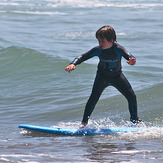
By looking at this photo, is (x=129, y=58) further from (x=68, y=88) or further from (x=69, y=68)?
(x=68, y=88)

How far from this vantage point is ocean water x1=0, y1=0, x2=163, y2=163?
6.43 metres

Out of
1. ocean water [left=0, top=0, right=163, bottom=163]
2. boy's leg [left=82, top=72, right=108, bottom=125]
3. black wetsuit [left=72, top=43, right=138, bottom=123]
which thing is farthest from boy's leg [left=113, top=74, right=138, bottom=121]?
ocean water [left=0, top=0, right=163, bottom=163]

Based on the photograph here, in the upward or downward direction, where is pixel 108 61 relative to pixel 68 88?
upward

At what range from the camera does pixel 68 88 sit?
1167 centimetres

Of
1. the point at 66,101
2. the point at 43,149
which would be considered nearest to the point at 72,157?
the point at 43,149

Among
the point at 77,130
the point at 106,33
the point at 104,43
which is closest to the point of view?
the point at 106,33

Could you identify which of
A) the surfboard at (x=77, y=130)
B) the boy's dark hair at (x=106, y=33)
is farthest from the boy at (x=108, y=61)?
the surfboard at (x=77, y=130)

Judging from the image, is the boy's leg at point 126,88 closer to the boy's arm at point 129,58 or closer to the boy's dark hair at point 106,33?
the boy's arm at point 129,58

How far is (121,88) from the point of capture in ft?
23.6

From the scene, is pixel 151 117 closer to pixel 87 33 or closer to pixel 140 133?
pixel 140 133

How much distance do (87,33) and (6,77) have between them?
8.64 meters

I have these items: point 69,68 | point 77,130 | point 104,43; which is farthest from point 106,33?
point 77,130

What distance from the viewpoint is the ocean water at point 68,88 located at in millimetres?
6426

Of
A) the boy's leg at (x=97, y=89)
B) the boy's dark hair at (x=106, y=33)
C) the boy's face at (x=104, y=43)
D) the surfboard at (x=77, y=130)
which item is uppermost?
the boy's dark hair at (x=106, y=33)
